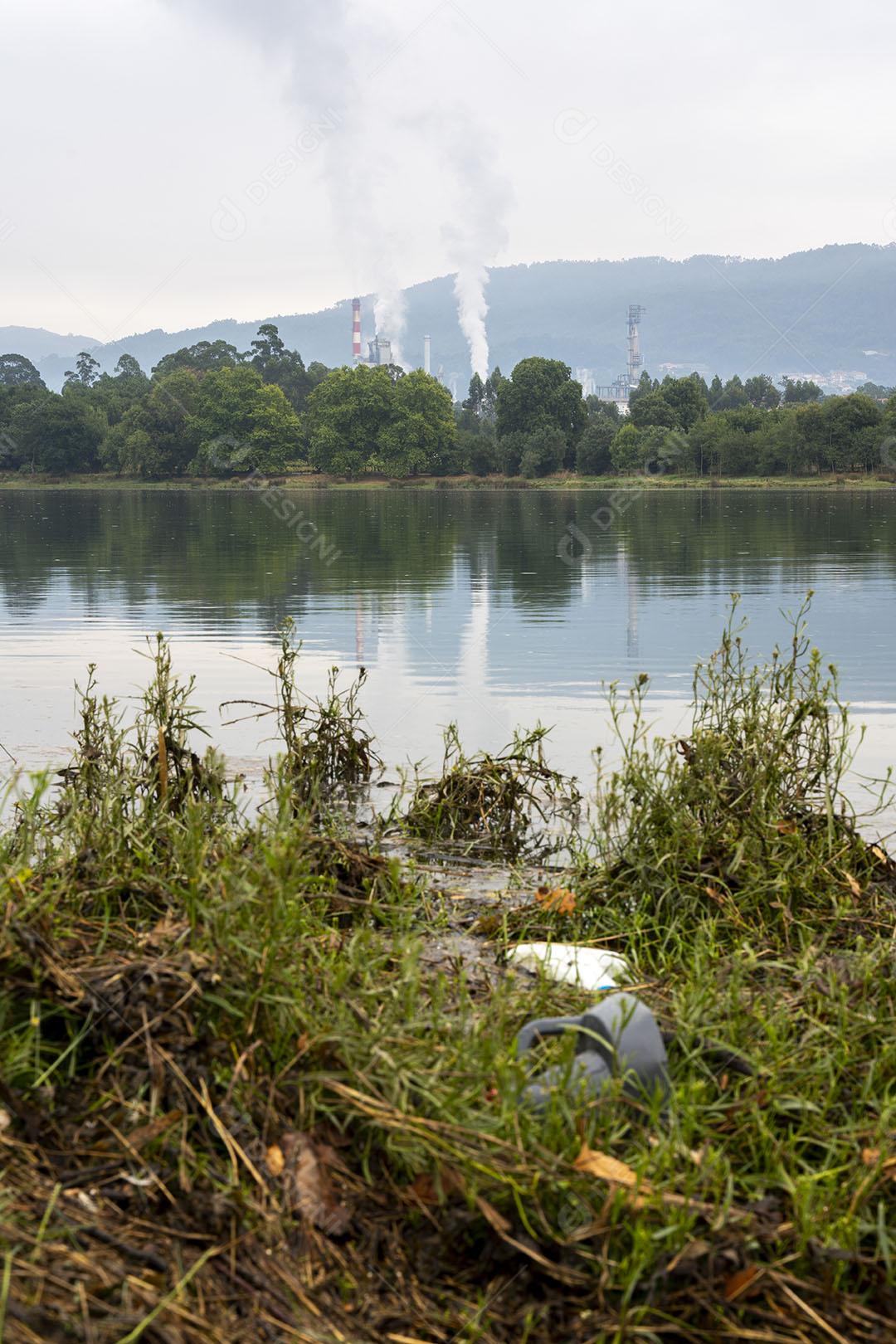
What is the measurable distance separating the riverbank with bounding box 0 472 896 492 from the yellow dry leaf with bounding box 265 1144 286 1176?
9738 centimetres

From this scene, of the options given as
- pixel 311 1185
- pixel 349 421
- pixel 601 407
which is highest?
pixel 601 407

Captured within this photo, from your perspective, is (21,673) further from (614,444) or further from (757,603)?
(614,444)

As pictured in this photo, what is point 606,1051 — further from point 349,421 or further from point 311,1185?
point 349,421

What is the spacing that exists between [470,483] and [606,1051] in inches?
4704

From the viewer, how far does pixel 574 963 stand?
5.14 m

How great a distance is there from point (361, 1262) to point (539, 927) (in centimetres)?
305

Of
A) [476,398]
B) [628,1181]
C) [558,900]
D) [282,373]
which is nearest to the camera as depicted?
[628,1181]

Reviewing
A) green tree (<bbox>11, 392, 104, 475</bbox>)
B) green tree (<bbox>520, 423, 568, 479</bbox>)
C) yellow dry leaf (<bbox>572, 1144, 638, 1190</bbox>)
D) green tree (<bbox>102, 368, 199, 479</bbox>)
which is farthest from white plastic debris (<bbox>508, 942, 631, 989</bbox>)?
green tree (<bbox>11, 392, 104, 475</bbox>)

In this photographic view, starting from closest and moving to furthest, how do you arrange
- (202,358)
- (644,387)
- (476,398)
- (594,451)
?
(594,451) → (644,387) → (476,398) → (202,358)

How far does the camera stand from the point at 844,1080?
4.38 metres

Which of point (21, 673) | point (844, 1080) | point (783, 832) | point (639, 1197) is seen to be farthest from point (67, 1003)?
point (21, 673)

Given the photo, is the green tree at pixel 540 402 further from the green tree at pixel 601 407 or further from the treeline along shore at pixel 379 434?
the green tree at pixel 601 407

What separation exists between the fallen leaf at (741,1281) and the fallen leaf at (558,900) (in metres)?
3.19

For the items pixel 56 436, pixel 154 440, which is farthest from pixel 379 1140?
pixel 56 436
